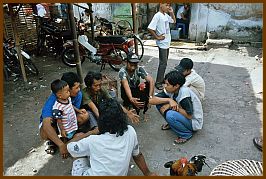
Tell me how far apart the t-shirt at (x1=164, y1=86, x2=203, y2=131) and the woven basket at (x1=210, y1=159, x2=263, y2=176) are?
1.18m

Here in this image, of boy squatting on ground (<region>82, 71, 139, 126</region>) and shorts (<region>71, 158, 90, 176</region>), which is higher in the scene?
boy squatting on ground (<region>82, 71, 139, 126</region>)

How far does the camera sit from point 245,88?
5910 millimetres

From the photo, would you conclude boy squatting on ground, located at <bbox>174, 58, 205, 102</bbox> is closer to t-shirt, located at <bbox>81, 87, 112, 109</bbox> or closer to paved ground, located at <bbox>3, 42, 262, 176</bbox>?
paved ground, located at <bbox>3, 42, 262, 176</bbox>

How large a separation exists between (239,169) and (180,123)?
1318 millimetres

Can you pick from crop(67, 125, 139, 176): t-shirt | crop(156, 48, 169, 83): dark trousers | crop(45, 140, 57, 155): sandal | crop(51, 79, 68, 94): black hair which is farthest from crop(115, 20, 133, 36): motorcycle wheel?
crop(67, 125, 139, 176): t-shirt

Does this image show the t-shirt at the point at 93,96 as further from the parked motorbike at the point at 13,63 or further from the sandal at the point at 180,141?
the parked motorbike at the point at 13,63

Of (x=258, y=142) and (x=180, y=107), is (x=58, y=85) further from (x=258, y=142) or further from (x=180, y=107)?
(x=258, y=142)

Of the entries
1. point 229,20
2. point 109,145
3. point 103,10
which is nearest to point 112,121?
point 109,145

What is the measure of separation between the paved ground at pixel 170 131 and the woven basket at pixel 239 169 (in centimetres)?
73

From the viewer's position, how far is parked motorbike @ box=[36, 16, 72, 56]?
842 centimetres

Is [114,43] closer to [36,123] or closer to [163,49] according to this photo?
[163,49]

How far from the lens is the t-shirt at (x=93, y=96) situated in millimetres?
3902

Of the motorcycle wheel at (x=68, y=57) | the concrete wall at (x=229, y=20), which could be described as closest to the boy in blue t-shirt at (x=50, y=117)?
the motorcycle wheel at (x=68, y=57)

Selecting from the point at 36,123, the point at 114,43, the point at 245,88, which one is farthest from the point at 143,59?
the point at 36,123
